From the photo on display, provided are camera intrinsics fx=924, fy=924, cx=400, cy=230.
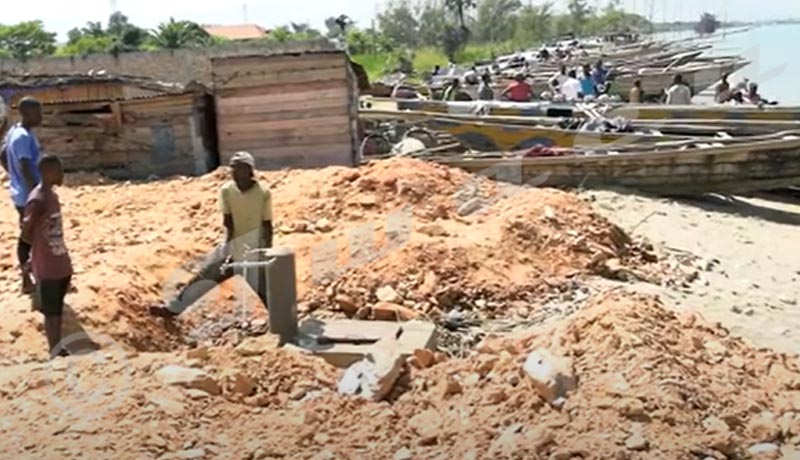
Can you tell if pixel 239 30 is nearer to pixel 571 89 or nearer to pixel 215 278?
pixel 571 89

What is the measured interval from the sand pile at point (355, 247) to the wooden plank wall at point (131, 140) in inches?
69.0

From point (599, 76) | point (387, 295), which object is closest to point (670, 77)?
point (599, 76)

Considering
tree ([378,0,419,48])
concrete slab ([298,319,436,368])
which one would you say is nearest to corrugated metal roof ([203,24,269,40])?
tree ([378,0,419,48])

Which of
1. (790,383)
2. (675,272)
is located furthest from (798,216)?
(790,383)

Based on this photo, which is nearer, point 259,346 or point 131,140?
point 259,346

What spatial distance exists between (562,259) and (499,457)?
449 cm

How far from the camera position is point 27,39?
4669 centimetres

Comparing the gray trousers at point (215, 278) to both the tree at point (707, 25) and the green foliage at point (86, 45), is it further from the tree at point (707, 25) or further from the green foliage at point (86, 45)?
the tree at point (707, 25)

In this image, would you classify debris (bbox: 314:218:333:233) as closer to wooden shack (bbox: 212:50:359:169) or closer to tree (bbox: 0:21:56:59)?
wooden shack (bbox: 212:50:359:169)

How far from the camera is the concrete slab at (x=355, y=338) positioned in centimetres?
579

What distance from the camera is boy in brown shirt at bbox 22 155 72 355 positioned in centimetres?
588

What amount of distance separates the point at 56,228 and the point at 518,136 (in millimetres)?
9643

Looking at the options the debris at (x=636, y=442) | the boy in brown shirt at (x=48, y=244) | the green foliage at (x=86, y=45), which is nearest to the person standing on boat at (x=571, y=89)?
the boy in brown shirt at (x=48, y=244)

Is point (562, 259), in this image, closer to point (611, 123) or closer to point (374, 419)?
point (374, 419)
